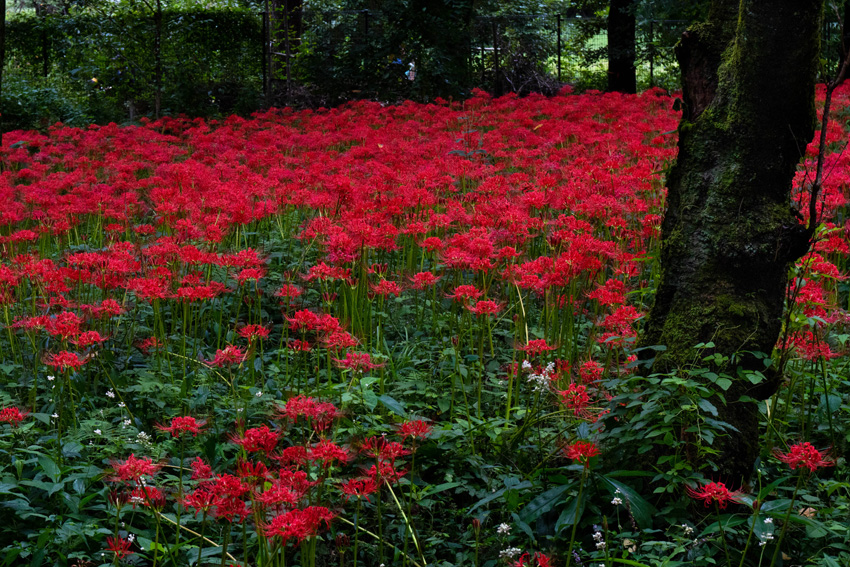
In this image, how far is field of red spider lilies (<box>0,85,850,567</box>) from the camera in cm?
255

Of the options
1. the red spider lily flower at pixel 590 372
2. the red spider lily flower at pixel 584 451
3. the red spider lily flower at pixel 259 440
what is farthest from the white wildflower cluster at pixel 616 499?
the red spider lily flower at pixel 259 440

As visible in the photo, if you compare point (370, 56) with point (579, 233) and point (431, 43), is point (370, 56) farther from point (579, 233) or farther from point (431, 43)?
point (579, 233)

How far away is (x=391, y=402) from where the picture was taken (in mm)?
3188

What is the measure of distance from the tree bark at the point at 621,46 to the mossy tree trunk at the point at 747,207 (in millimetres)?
13156

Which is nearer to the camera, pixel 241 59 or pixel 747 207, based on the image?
pixel 747 207

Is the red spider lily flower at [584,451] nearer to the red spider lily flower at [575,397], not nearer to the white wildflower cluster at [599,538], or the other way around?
the white wildflower cluster at [599,538]

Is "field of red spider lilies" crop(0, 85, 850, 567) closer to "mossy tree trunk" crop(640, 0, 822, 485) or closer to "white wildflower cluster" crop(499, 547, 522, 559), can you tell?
"white wildflower cluster" crop(499, 547, 522, 559)

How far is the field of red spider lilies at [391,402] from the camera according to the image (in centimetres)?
255

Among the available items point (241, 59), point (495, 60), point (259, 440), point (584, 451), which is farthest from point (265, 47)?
point (584, 451)

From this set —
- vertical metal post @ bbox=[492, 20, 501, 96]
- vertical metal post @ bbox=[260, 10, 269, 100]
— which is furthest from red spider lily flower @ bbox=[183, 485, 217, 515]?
vertical metal post @ bbox=[492, 20, 501, 96]

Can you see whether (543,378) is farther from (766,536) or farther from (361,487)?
(361,487)

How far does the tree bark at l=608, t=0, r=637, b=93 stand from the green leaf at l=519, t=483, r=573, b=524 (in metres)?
14.2

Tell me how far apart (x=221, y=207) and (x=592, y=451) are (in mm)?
3498

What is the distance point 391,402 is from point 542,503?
0.75m
